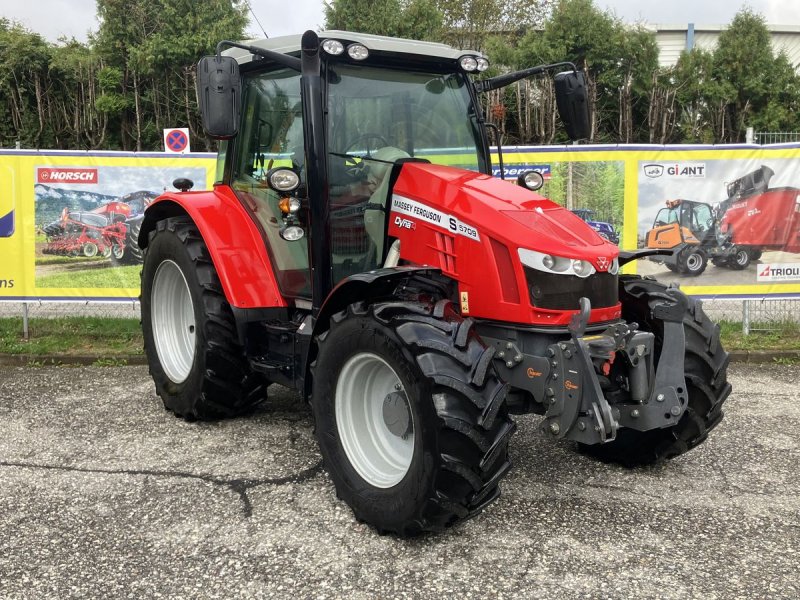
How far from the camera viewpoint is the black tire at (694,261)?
314 inches

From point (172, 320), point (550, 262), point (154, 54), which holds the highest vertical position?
point (154, 54)

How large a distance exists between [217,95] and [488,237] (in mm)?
1552

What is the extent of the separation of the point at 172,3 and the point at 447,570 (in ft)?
62.8

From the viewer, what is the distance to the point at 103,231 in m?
8.16

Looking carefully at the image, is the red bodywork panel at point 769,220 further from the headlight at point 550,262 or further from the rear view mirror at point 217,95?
the rear view mirror at point 217,95

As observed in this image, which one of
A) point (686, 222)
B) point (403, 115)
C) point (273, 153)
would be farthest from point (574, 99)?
point (686, 222)

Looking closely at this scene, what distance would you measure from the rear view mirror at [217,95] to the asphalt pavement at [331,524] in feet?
6.34

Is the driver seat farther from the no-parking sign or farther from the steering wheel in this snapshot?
the no-parking sign

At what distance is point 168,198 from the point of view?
5438 mm

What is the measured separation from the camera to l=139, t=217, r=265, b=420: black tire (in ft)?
16.1

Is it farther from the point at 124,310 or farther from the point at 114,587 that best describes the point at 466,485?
the point at 124,310

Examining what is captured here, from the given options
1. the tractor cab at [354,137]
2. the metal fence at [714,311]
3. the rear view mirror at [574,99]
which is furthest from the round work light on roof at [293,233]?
the metal fence at [714,311]

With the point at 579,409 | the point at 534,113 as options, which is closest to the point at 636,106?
the point at 534,113

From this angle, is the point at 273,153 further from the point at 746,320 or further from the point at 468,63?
the point at 746,320
